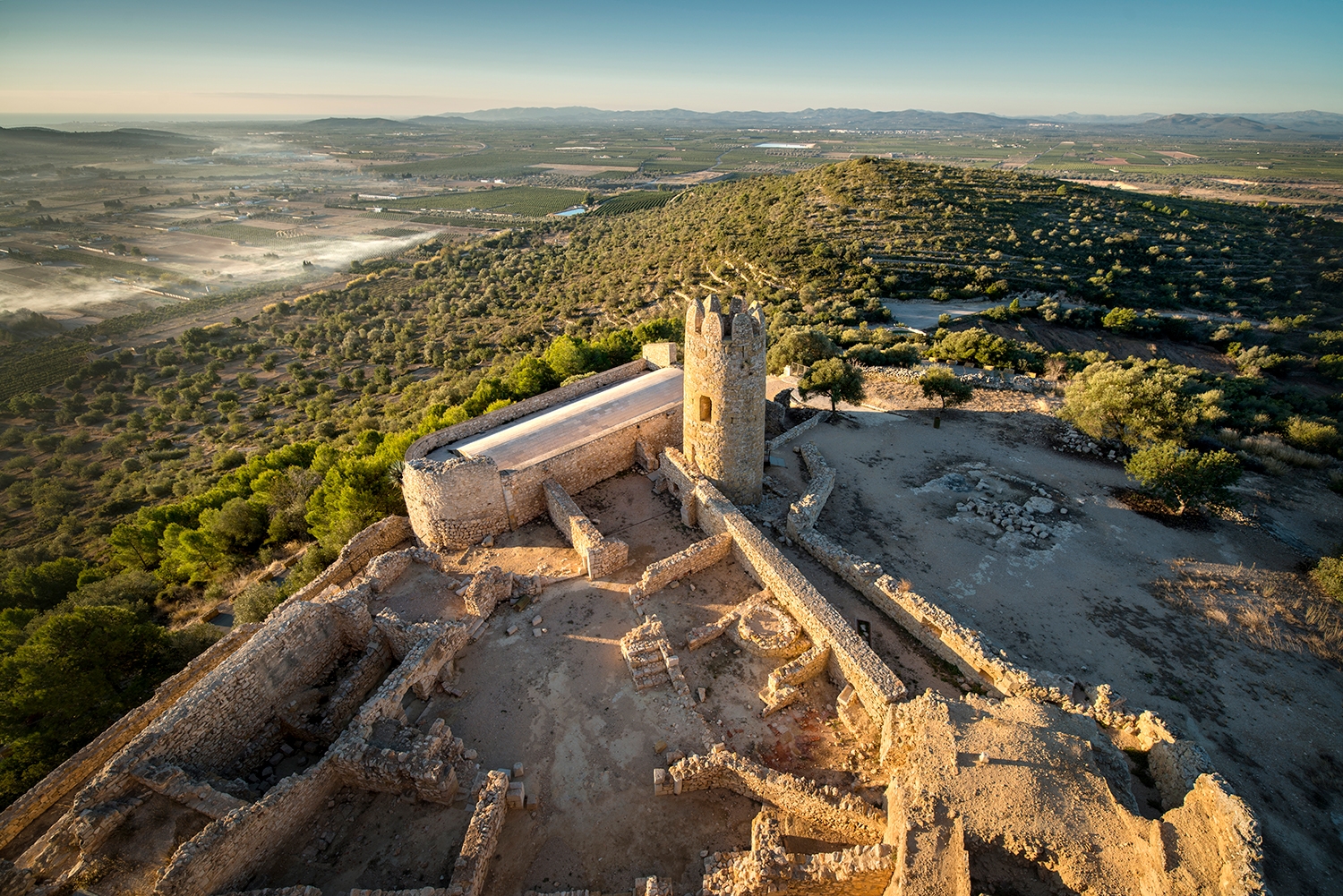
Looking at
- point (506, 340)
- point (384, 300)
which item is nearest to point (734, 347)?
point (506, 340)

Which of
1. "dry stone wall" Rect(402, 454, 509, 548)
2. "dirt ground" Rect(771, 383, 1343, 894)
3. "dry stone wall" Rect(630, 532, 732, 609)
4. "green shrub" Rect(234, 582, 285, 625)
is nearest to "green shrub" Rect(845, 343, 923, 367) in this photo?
"dirt ground" Rect(771, 383, 1343, 894)

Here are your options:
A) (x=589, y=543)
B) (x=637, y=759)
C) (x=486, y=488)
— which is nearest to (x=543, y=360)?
(x=486, y=488)

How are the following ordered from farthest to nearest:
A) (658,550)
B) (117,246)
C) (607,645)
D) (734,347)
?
1. (117,246)
2. (658,550)
3. (734,347)
4. (607,645)

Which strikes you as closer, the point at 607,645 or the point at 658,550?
the point at 607,645

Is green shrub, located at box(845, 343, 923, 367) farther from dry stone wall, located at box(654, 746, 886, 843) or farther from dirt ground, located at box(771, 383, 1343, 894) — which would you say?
dry stone wall, located at box(654, 746, 886, 843)

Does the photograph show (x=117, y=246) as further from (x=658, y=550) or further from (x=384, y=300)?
(x=658, y=550)

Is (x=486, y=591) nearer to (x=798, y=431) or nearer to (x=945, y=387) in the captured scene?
(x=798, y=431)
